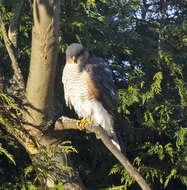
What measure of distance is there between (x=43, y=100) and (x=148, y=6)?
13.4 ft

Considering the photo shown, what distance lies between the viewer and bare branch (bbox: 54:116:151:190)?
2.64 m

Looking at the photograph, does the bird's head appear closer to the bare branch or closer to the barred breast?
the barred breast

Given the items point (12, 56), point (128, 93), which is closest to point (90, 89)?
point (128, 93)

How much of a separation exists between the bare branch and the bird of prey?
2.24 feet

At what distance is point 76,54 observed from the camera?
13.6 ft

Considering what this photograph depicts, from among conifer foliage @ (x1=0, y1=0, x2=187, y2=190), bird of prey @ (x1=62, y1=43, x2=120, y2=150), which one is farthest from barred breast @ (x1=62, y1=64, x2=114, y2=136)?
conifer foliage @ (x1=0, y1=0, x2=187, y2=190)

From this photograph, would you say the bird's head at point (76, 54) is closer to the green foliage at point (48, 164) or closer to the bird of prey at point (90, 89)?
the bird of prey at point (90, 89)

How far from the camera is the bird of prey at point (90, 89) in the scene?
4.10 metres

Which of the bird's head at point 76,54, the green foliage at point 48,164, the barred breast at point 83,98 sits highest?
the bird's head at point 76,54

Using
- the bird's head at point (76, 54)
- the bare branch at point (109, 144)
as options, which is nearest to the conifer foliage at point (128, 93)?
the bird's head at point (76, 54)

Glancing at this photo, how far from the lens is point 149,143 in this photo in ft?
15.9

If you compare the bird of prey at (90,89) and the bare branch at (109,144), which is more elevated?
the bird of prey at (90,89)

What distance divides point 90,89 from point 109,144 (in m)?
1.22

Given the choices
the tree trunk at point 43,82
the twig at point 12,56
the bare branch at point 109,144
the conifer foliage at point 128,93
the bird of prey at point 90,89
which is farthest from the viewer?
the conifer foliage at point 128,93
